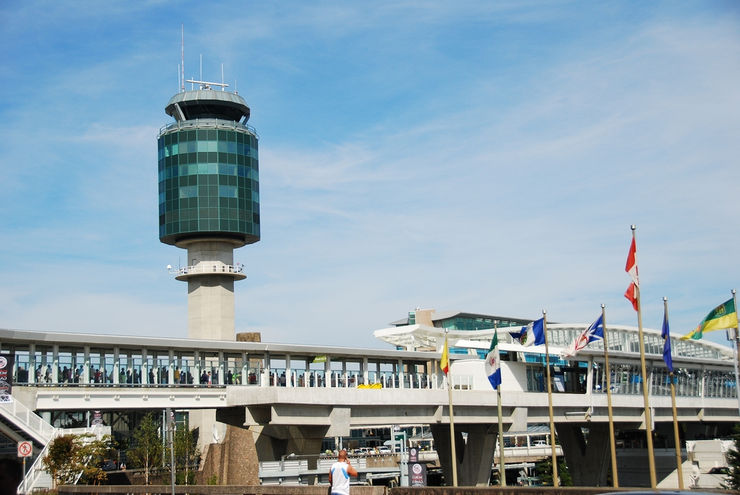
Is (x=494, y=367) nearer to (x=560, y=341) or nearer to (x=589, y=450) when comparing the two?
(x=589, y=450)

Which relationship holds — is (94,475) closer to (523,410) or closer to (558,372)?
(523,410)

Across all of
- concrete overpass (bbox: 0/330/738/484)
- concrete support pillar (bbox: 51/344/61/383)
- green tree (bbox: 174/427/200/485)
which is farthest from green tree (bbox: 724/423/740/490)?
concrete support pillar (bbox: 51/344/61/383)

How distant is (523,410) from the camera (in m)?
71.4

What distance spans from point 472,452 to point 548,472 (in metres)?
38.7

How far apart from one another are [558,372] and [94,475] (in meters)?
54.3

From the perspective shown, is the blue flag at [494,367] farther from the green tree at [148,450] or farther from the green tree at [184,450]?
the green tree at [148,450]

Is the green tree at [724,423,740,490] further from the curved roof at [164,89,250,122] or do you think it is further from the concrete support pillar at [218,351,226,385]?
the curved roof at [164,89,250,122]

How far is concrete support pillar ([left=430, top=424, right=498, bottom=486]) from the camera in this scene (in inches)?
2933

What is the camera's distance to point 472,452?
7569cm

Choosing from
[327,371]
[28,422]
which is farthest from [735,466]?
[28,422]

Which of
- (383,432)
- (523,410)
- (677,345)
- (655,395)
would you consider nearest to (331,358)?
(523,410)

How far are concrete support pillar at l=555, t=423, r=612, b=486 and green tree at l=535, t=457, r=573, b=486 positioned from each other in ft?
45.1

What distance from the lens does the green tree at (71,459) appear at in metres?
45.6

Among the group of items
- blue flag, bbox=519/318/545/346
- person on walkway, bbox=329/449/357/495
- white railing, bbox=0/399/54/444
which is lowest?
person on walkway, bbox=329/449/357/495
